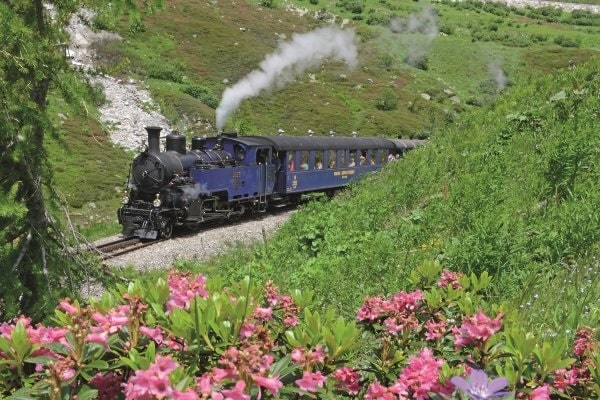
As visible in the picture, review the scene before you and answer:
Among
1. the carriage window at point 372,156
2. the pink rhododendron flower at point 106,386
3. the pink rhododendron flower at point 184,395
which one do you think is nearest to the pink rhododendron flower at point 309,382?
the pink rhododendron flower at point 184,395

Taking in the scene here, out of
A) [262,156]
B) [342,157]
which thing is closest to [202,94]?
[342,157]

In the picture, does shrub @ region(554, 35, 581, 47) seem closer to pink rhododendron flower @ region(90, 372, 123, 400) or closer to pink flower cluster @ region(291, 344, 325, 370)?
pink flower cluster @ region(291, 344, 325, 370)

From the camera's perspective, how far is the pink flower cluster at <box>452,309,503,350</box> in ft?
7.26

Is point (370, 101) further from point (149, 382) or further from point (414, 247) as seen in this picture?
point (149, 382)

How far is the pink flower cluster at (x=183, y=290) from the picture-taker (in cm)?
231

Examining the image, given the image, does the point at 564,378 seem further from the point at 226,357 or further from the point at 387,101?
the point at 387,101

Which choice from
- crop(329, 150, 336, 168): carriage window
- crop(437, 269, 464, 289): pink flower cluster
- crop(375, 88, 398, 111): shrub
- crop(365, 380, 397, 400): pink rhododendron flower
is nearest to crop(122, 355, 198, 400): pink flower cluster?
crop(365, 380, 397, 400): pink rhododendron flower

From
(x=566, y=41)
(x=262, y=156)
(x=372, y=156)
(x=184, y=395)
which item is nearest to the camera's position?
(x=184, y=395)

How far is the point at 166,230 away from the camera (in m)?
14.8

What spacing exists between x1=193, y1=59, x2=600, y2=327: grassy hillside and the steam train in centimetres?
445

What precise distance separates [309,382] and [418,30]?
3646 inches

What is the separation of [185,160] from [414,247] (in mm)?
10034

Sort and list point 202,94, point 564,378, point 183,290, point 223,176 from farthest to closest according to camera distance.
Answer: point 202,94
point 223,176
point 183,290
point 564,378

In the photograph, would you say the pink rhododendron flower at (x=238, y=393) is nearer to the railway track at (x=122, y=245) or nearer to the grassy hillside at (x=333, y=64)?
the railway track at (x=122, y=245)
